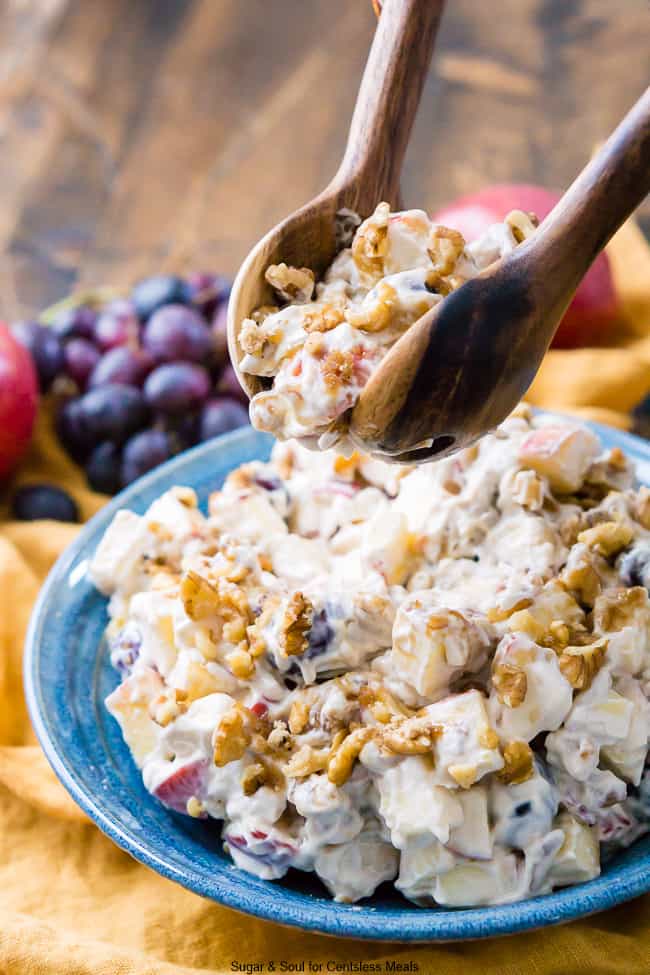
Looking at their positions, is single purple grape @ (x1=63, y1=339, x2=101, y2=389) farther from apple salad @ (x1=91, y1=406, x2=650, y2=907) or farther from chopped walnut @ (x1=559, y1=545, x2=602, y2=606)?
chopped walnut @ (x1=559, y1=545, x2=602, y2=606)

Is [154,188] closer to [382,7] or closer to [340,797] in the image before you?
[382,7]

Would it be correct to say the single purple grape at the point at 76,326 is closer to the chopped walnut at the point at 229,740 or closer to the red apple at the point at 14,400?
the red apple at the point at 14,400

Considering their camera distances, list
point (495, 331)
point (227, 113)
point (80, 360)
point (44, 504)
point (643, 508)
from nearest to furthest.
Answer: point (495, 331), point (643, 508), point (44, 504), point (80, 360), point (227, 113)

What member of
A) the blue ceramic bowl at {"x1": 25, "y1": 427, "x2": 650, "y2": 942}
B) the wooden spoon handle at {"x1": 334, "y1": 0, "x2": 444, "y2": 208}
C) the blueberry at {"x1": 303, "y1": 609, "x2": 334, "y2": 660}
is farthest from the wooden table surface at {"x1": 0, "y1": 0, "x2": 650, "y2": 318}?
the blueberry at {"x1": 303, "y1": 609, "x2": 334, "y2": 660}

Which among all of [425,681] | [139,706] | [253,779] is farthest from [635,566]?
[139,706]

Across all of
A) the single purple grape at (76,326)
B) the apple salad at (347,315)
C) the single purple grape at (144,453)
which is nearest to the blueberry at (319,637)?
the apple salad at (347,315)

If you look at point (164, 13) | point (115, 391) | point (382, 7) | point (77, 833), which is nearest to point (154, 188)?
point (164, 13)

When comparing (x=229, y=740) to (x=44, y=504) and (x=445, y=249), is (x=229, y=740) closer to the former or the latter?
(x=445, y=249)
